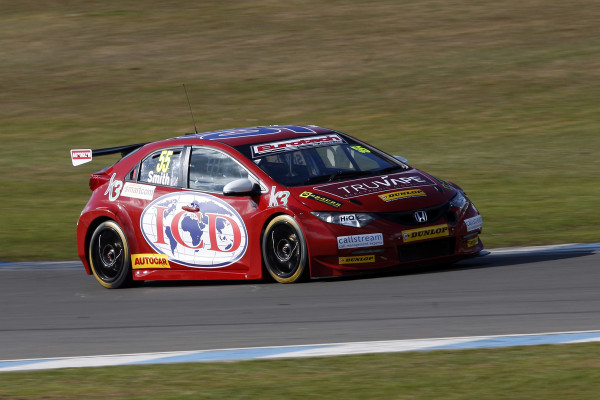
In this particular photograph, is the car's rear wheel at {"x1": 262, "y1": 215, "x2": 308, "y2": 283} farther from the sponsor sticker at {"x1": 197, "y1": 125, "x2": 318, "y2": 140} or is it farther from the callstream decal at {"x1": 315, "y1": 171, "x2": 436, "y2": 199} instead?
the sponsor sticker at {"x1": 197, "y1": 125, "x2": 318, "y2": 140}

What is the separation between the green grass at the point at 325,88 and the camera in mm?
17031

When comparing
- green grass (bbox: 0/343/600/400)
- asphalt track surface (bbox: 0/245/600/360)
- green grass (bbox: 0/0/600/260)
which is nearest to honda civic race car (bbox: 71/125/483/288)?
asphalt track surface (bbox: 0/245/600/360)

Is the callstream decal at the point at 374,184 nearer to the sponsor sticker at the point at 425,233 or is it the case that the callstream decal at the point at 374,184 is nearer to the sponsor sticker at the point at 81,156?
the sponsor sticker at the point at 425,233

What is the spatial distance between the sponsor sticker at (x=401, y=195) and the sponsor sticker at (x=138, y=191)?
2.20 meters

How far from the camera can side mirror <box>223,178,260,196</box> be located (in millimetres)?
9633

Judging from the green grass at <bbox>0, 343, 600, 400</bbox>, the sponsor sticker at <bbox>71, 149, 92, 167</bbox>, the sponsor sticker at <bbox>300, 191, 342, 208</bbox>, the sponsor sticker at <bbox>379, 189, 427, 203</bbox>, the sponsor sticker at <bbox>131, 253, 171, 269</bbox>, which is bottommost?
the green grass at <bbox>0, 343, 600, 400</bbox>

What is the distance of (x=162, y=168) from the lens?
10578mm

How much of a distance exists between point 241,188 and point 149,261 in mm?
1316

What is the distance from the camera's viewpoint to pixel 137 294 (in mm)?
10172

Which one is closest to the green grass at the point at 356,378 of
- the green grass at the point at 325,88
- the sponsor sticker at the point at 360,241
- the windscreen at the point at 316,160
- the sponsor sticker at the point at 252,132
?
the sponsor sticker at the point at 360,241

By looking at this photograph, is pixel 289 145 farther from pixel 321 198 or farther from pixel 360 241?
pixel 360 241

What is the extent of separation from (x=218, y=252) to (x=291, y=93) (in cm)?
1483

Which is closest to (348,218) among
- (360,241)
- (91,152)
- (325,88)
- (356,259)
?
(360,241)

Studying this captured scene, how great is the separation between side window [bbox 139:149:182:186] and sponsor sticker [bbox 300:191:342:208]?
1398mm
